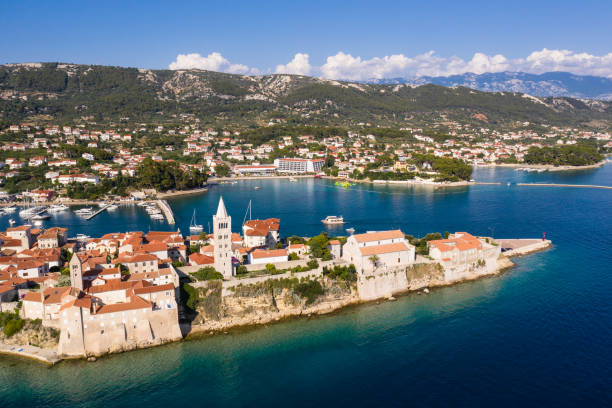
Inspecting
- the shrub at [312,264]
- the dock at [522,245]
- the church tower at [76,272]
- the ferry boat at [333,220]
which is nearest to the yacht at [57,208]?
the ferry boat at [333,220]

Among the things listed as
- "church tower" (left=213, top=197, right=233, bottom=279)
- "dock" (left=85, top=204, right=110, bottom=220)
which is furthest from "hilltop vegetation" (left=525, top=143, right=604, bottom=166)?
"church tower" (left=213, top=197, right=233, bottom=279)

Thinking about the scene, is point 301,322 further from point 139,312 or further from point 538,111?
point 538,111

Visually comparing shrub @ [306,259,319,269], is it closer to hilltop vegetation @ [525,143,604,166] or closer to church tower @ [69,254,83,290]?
church tower @ [69,254,83,290]

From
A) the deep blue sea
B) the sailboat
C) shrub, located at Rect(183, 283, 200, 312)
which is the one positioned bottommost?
the deep blue sea

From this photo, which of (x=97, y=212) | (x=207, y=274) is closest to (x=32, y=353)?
(x=207, y=274)

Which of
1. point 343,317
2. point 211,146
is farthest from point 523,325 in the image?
point 211,146

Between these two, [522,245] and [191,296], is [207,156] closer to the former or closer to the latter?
[522,245]
